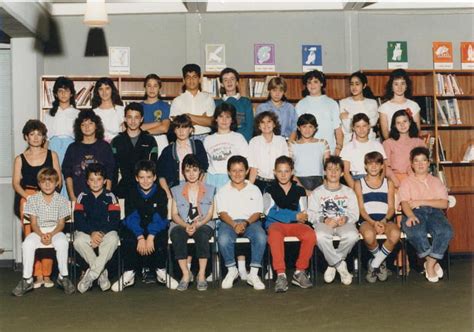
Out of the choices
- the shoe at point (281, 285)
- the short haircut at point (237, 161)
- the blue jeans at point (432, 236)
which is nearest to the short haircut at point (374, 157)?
the blue jeans at point (432, 236)

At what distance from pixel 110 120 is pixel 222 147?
3.63ft

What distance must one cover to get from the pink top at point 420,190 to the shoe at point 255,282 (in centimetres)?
142

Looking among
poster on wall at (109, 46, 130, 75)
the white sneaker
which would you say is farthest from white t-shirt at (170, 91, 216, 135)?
poster on wall at (109, 46, 130, 75)

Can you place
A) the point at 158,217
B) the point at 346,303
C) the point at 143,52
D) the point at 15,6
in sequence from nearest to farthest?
the point at 346,303
the point at 158,217
the point at 15,6
the point at 143,52

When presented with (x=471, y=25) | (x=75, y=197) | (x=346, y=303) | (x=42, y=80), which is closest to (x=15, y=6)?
(x=42, y=80)

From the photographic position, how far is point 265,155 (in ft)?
19.1

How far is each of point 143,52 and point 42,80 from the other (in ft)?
4.19

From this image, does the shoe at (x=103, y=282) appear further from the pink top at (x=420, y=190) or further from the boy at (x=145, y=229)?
the pink top at (x=420, y=190)

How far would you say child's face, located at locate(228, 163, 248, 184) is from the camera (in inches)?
217

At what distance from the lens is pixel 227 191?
5574mm

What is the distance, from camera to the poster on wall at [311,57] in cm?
806

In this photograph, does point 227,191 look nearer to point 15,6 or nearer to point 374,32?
point 15,6

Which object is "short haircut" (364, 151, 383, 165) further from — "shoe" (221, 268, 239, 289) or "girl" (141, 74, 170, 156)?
"girl" (141, 74, 170, 156)

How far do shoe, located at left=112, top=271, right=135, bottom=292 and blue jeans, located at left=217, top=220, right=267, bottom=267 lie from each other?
75cm
